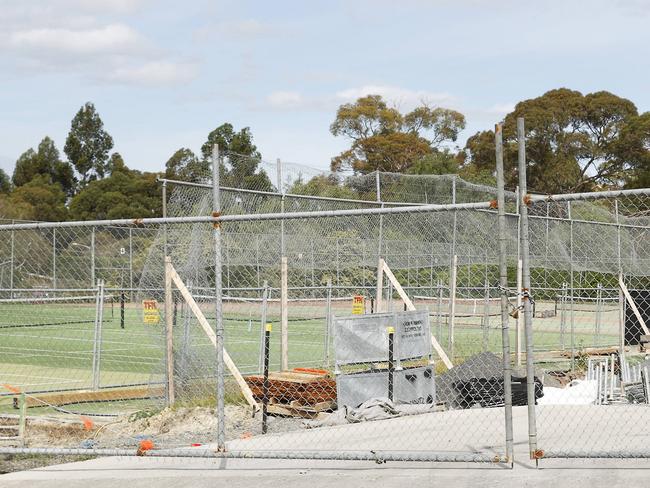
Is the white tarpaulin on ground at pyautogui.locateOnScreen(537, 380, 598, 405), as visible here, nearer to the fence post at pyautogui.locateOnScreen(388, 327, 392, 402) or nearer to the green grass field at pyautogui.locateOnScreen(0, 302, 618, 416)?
the fence post at pyautogui.locateOnScreen(388, 327, 392, 402)

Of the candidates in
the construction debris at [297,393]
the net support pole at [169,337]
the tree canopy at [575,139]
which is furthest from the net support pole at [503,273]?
the tree canopy at [575,139]

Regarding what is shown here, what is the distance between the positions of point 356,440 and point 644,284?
1888cm

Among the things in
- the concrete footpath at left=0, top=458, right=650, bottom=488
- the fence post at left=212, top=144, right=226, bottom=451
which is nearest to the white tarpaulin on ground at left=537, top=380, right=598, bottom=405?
the concrete footpath at left=0, top=458, right=650, bottom=488

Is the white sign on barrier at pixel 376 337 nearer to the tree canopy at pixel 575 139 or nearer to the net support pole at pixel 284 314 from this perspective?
the net support pole at pixel 284 314

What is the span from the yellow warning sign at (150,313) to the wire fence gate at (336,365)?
4cm

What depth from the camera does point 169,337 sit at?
1279 centimetres

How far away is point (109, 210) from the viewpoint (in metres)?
62.6

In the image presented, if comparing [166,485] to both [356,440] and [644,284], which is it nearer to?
[356,440]

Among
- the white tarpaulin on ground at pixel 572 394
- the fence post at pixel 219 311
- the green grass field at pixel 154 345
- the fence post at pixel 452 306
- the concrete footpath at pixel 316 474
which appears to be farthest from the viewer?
the fence post at pixel 452 306

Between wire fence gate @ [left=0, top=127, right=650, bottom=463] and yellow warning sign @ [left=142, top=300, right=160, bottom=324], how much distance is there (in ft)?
0.13

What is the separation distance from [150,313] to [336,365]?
3.29m

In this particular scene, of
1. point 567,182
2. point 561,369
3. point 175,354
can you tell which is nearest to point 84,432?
point 175,354

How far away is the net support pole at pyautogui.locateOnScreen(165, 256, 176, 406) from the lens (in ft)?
41.4

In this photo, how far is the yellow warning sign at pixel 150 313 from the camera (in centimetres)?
1365
